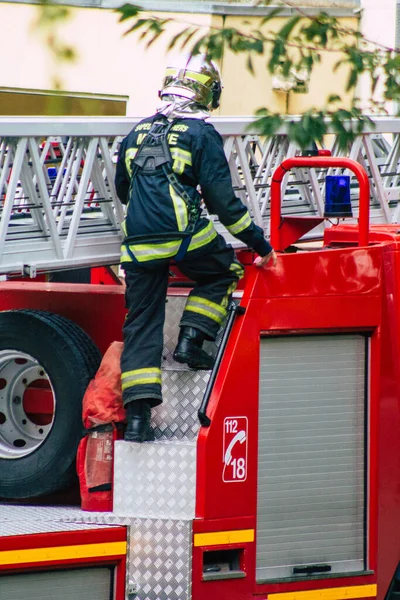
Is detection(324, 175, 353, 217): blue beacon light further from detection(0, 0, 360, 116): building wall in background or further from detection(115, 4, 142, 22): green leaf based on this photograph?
detection(0, 0, 360, 116): building wall in background

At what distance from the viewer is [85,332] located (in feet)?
16.1

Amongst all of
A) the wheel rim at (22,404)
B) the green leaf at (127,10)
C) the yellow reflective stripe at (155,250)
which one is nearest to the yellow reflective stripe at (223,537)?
the wheel rim at (22,404)

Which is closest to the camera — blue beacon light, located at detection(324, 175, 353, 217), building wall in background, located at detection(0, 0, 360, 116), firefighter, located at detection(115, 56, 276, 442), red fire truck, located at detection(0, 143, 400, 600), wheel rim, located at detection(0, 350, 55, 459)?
red fire truck, located at detection(0, 143, 400, 600)

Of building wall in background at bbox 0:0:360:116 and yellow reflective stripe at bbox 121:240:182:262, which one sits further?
building wall in background at bbox 0:0:360:116

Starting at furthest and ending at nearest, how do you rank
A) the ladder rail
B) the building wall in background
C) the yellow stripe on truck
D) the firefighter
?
the building wall in background < the ladder rail < the firefighter < the yellow stripe on truck

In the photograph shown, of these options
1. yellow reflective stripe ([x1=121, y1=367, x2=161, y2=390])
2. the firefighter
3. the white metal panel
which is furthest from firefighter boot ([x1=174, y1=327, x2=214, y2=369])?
the white metal panel

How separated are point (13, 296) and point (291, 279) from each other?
138cm

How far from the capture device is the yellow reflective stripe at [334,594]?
4.56 m

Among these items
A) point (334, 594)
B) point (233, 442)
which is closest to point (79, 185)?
point (233, 442)

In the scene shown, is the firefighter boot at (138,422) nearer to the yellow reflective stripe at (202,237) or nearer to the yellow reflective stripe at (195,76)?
the yellow reflective stripe at (202,237)

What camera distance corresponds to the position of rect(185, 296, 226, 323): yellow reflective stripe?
450cm

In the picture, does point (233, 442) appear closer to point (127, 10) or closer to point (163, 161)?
point (163, 161)

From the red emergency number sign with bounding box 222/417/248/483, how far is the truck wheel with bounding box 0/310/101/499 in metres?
0.63

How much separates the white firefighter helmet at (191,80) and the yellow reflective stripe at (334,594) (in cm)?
203
